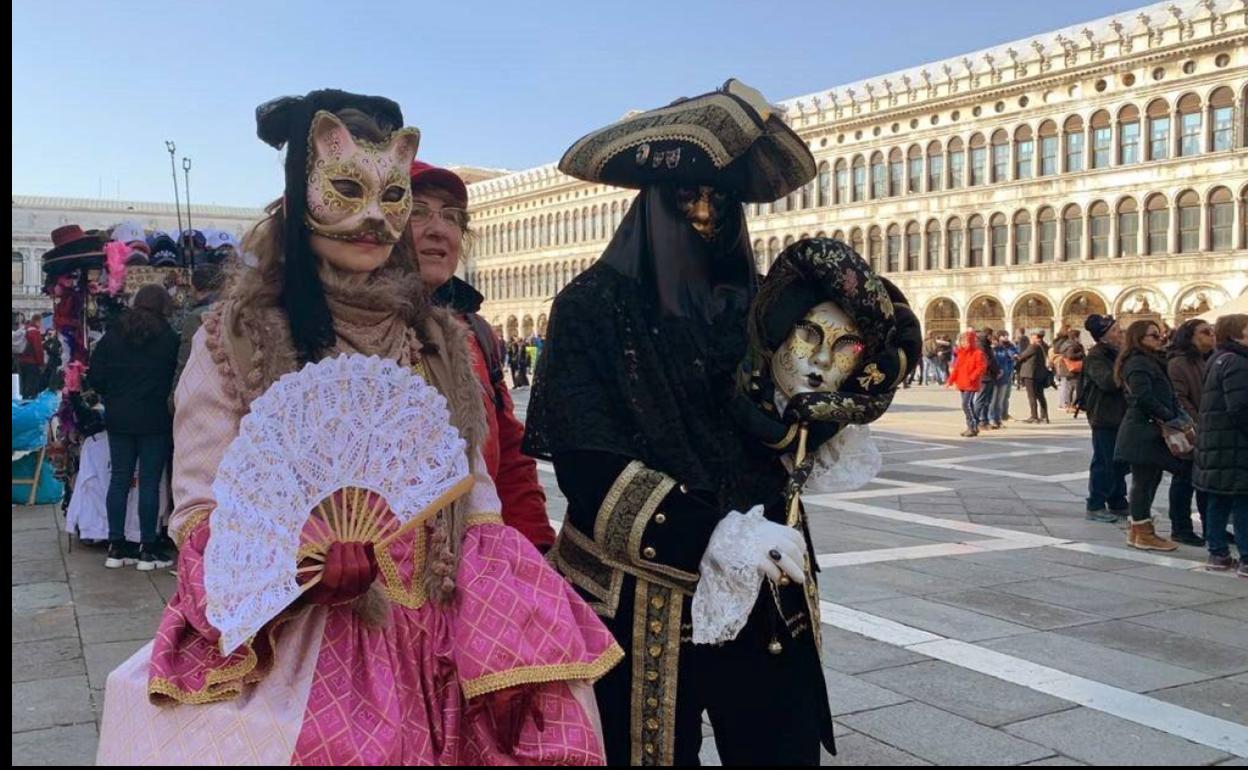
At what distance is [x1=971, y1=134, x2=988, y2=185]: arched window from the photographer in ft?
170

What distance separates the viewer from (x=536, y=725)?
1.81 m

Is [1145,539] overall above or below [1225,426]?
below

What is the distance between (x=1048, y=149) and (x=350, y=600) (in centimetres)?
5236

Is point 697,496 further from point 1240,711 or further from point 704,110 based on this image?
point 1240,711

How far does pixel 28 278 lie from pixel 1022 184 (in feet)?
169

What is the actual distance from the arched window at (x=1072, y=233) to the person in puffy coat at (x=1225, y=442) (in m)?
43.4

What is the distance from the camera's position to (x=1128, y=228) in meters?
45.6

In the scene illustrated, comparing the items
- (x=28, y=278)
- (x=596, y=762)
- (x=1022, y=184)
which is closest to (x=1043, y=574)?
(x=596, y=762)

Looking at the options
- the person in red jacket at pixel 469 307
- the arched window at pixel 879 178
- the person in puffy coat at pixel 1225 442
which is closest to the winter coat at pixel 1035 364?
the person in puffy coat at pixel 1225 442

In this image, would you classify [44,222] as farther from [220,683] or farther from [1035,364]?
[220,683]

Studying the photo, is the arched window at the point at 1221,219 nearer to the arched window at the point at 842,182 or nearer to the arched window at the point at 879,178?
the arched window at the point at 879,178

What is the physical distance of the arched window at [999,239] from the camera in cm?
5025

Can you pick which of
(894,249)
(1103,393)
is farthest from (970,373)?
(894,249)

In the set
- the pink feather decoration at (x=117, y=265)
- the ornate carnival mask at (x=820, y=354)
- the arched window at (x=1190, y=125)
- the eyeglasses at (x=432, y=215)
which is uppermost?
the arched window at (x=1190, y=125)
